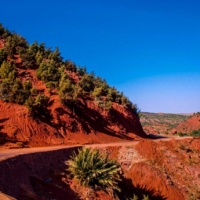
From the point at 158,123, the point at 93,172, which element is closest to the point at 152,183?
the point at 93,172

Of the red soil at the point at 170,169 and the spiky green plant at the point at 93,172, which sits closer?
the spiky green plant at the point at 93,172

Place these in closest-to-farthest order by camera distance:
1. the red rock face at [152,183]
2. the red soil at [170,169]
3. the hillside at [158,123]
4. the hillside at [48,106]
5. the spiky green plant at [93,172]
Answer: the spiky green plant at [93,172], the red rock face at [152,183], the red soil at [170,169], the hillside at [48,106], the hillside at [158,123]

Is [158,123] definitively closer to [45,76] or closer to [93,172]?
[45,76]

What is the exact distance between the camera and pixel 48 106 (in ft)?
74.0

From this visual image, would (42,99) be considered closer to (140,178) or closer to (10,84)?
(10,84)

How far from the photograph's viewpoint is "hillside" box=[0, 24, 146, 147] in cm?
1941

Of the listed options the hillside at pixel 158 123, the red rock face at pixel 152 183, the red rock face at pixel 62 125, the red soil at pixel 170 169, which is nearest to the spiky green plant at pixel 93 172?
the red rock face at pixel 152 183

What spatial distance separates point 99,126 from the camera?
2658 cm

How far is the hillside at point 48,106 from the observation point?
19406 mm

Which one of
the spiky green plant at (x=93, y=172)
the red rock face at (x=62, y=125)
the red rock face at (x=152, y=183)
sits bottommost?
the red rock face at (x=152, y=183)

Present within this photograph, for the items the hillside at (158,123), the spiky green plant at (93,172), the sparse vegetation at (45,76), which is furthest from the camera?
the hillside at (158,123)

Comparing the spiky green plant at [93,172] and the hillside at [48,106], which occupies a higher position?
the hillside at [48,106]

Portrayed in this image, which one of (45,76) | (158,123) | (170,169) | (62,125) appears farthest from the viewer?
(158,123)

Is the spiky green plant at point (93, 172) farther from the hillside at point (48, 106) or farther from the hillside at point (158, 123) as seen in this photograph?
the hillside at point (158, 123)
